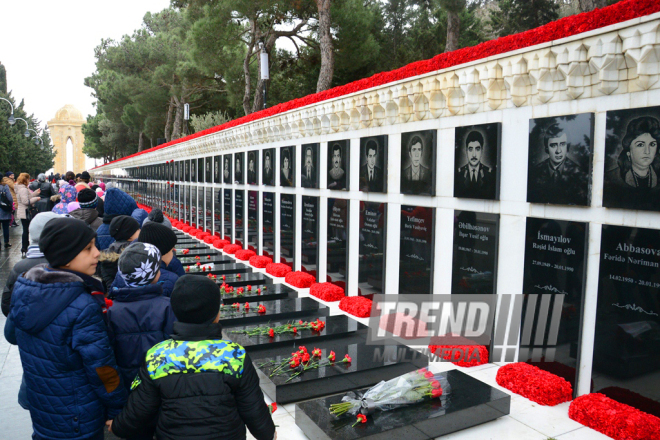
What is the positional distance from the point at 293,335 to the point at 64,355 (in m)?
3.60

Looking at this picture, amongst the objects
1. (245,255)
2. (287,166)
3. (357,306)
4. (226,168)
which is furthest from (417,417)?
(226,168)

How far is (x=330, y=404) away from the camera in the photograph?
4027 millimetres

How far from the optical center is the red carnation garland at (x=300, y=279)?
31.9ft

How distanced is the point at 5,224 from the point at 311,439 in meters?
12.6

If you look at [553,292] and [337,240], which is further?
[337,240]

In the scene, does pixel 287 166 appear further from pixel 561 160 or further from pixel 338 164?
pixel 561 160

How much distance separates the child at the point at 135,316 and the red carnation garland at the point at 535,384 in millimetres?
3691

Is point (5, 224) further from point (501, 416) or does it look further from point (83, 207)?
point (501, 416)

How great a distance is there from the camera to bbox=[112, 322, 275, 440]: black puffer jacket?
7.25ft

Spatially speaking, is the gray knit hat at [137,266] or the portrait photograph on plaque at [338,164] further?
the portrait photograph on plaque at [338,164]

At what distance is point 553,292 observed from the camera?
16.4 ft

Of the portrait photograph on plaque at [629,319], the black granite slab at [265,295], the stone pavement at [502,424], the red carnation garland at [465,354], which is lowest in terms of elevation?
the stone pavement at [502,424]

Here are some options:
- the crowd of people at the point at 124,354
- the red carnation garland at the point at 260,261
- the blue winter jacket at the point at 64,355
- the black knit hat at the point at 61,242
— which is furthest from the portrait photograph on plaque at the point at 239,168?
the blue winter jacket at the point at 64,355

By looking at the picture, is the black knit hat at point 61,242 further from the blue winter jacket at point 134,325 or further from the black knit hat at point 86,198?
the black knit hat at point 86,198
